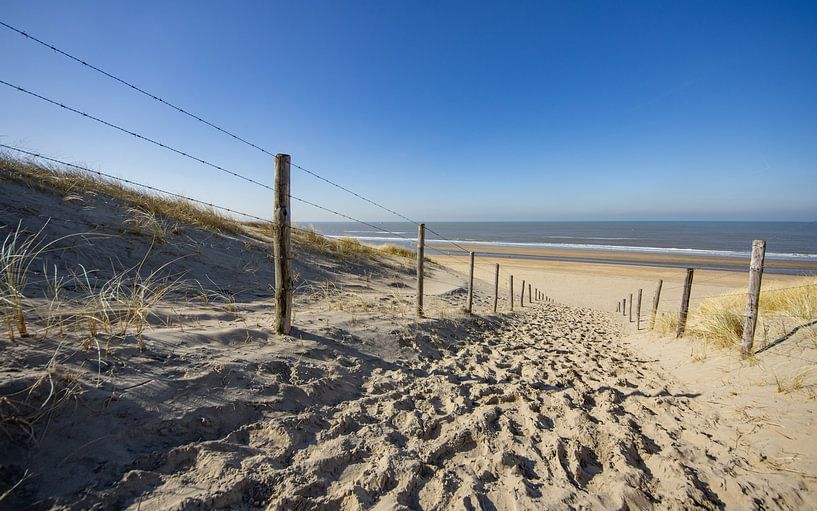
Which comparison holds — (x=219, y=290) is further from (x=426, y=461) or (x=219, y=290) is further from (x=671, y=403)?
(x=671, y=403)

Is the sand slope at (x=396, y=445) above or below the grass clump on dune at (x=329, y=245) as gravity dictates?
below

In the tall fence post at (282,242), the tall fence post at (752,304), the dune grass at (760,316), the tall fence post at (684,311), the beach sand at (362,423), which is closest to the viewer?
the beach sand at (362,423)

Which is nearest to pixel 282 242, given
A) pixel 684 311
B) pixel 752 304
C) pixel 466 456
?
pixel 466 456

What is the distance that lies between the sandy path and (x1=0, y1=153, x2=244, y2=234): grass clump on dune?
294 inches

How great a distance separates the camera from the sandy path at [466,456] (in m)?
2.29

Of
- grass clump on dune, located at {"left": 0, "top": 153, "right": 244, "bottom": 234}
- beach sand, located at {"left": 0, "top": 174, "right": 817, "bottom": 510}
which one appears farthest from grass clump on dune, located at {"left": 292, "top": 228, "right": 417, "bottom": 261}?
beach sand, located at {"left": 0, "top": 174, "right": 817, "bottom": 510}

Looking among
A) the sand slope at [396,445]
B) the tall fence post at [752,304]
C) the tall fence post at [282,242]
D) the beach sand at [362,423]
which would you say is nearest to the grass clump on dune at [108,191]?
the beach sand at [362,423]

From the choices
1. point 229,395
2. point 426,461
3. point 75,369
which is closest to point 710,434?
point 426,461

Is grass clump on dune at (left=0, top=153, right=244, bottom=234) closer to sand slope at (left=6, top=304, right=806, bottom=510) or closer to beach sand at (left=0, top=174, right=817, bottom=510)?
beach sand at (left=0, top=174, right=817, bottom=510)

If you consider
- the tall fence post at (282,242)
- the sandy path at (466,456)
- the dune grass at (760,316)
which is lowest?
the sandy path at (466,456)

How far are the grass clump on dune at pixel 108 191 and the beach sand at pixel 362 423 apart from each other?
2.46m

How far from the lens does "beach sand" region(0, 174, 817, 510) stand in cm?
221

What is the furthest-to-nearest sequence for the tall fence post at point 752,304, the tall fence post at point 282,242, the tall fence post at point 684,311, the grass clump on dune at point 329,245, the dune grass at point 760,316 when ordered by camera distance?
the grass clump on dune at point 329,245, the tall fence post at point 684,311, the dune grass at point 760,316, the tall fence post at point 752,304, the tall fence post at point 282,242

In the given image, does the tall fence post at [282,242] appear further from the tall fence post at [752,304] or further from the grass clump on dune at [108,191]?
the tall fence post at [752,304]
